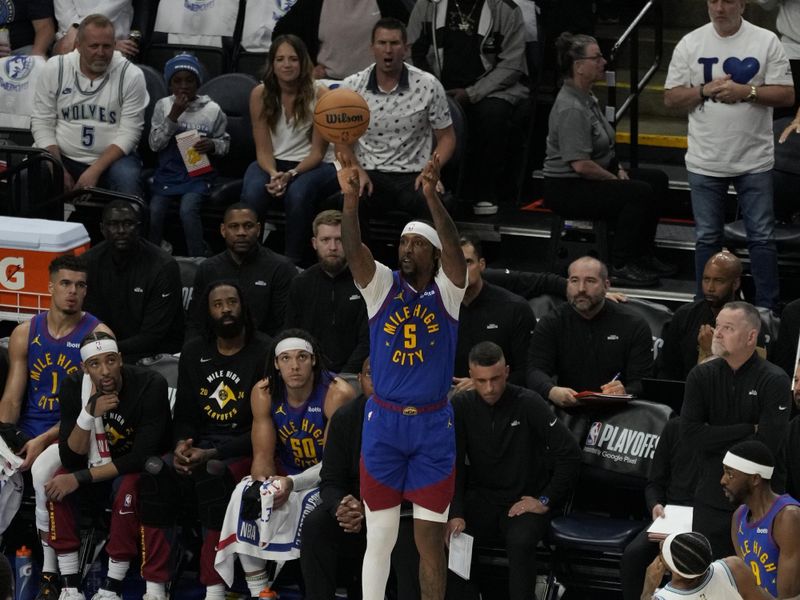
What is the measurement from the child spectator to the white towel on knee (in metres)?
2.82

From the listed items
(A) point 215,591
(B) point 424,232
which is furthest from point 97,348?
(B) point 424,232

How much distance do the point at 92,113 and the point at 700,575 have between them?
6.31m

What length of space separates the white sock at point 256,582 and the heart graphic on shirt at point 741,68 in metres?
4.05

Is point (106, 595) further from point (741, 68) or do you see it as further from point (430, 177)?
point (741, 68)

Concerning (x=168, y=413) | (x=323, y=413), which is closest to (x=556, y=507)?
(x=323, y=413)

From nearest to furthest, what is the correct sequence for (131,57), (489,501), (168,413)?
1. (489,501)
2. (168,413)
3. (131,57)

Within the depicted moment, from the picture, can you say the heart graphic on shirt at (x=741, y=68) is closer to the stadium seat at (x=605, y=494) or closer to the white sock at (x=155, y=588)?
the stadium seat at (x=605, y=494)

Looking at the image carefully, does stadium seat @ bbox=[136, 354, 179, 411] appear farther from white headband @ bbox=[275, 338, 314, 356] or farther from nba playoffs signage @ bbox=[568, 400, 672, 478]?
nba playoffs signage @ bbox=[568, 400, 672, 478]

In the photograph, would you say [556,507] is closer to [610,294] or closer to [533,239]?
[610,294]

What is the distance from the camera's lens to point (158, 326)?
9688mm

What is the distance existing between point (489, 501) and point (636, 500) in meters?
0.92

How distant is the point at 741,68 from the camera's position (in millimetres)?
9344

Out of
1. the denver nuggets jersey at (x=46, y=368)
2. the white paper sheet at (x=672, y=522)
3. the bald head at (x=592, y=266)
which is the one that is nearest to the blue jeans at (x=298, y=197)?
the denver nuggets jersey at (x=46, y=368)

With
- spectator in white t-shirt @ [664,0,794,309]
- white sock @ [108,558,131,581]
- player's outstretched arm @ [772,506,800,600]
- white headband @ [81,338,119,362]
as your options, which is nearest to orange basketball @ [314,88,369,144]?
white headband @ [81,338,119,362]
